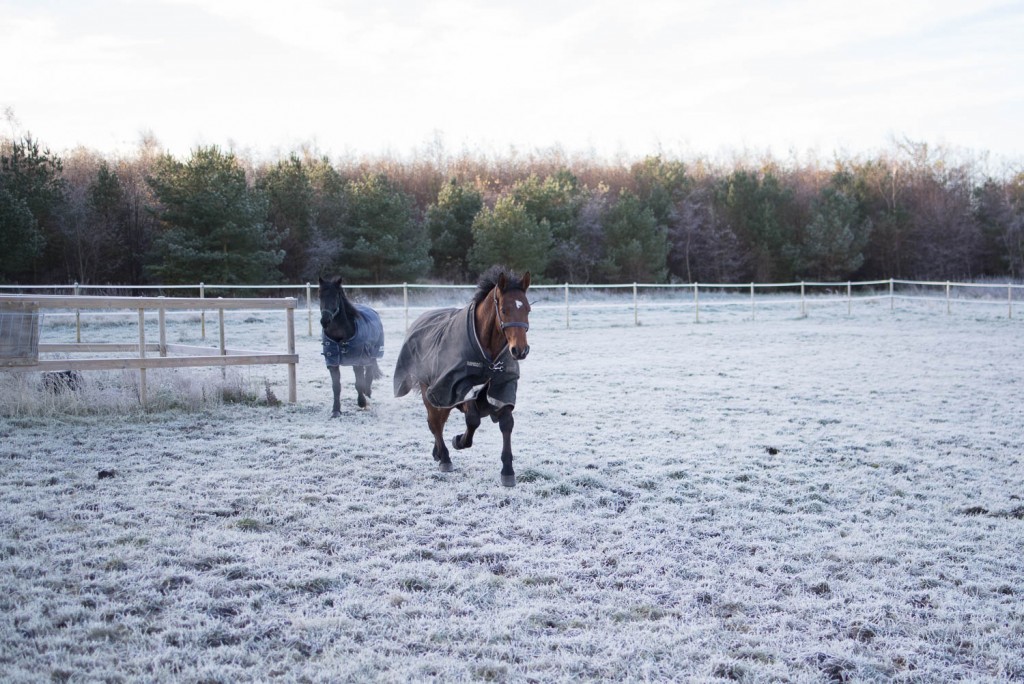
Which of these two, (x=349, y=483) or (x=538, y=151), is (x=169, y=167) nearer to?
(x=349, y=483)

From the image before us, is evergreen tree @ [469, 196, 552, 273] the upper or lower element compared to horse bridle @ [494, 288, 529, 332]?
upper

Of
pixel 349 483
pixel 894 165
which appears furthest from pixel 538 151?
pixel 349 483

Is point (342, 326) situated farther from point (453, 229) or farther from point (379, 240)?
point (453, 229)

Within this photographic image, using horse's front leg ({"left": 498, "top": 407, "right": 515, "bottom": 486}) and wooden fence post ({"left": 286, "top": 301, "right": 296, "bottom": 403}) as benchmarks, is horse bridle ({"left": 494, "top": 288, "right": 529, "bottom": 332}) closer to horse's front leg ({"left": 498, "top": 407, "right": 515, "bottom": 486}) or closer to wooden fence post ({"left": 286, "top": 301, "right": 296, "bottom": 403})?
horse's front leg ({"left": 498, "top": 407, "right": 515, "bottom": 486})

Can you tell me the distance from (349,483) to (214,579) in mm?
1748

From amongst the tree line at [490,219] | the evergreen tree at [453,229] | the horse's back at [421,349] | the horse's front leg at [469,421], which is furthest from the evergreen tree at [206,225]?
the horse's front leg at [469,421]

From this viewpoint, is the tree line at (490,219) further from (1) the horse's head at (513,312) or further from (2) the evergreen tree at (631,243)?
(1) the horse's head at (513,312)

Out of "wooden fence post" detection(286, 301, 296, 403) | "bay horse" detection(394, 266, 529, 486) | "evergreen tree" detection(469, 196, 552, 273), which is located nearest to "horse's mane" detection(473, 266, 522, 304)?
"bay horse" detection(394, 266, 529, 486)

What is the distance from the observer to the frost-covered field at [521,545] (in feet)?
9.16

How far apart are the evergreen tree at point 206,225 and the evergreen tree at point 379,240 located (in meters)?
4.17

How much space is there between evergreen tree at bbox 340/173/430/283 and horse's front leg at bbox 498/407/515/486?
24.8 m

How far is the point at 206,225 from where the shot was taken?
84.4 ft

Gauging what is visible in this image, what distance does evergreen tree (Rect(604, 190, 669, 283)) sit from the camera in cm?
3778

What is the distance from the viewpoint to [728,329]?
64.2 ft
